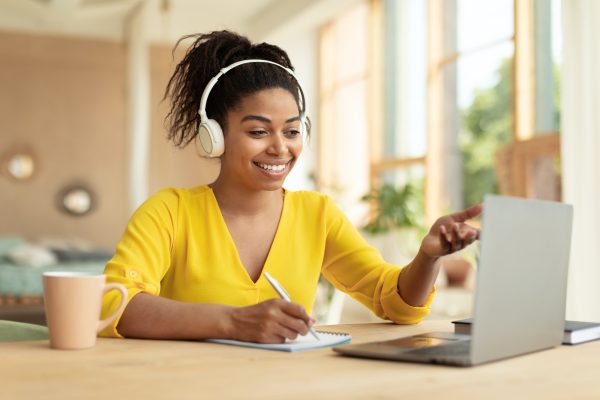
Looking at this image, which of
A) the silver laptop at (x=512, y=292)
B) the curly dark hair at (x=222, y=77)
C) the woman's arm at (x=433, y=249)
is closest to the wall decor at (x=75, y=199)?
the curly dark hair at (x=222, y=77)

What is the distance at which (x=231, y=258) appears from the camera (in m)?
1.52

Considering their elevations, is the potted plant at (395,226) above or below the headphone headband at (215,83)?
below

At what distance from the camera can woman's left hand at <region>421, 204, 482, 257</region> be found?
127 cm

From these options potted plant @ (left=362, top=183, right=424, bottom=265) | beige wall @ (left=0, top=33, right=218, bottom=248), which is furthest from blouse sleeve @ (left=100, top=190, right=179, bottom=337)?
beige wall @ (left=0, top=33, right=218, bottom=248)

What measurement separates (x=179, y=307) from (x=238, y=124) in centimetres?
46

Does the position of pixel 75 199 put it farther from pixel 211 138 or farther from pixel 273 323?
pixel 273 323

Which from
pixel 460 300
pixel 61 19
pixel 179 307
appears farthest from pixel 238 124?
pixel 61 19

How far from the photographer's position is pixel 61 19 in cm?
711

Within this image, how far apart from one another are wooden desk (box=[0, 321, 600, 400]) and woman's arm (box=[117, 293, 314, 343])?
5cm

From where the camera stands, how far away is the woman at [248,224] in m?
1.45

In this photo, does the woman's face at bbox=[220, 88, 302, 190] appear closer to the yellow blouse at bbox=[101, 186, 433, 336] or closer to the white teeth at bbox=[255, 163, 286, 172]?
the white teeth at bbox=[255, 163, 286, 172]

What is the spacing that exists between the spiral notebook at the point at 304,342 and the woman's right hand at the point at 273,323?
0.01 metres

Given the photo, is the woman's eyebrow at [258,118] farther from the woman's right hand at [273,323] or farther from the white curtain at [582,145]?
the white curtain at [582,145]

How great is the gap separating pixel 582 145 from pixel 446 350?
8.89 ft
